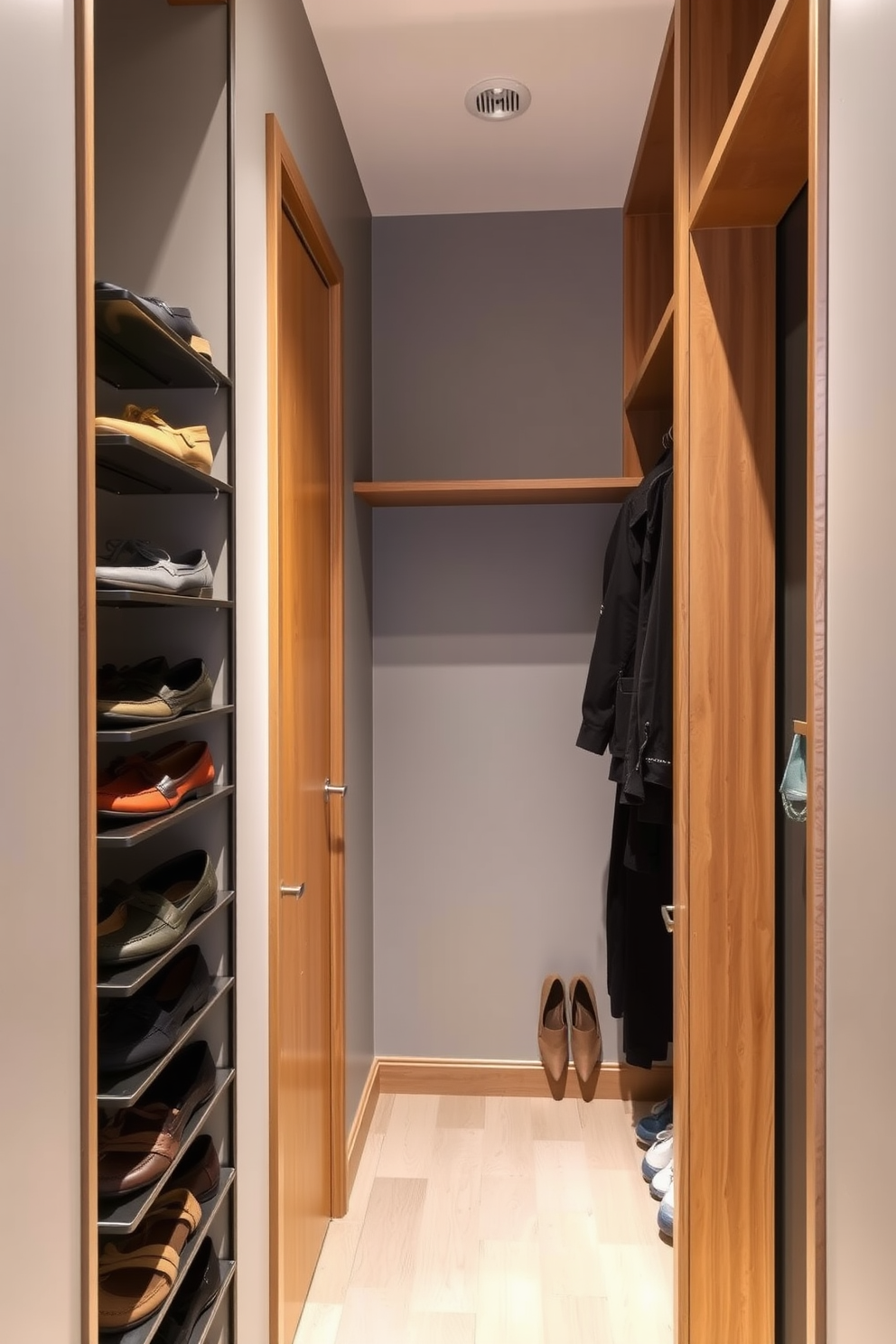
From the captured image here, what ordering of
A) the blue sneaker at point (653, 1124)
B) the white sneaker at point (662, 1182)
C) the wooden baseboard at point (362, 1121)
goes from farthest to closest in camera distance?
the blue sneaker at point (653, 1124) < the wooden baseboard at point (362, 1121) < the white sneaker at point (662, 1182)

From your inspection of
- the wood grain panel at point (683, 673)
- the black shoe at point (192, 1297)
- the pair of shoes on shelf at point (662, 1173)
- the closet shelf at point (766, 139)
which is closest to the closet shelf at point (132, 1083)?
the black shoe at point (192, 1297)

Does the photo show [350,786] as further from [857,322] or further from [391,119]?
[857,322]

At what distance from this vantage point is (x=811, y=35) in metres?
0.92

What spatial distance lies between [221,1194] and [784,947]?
99cm

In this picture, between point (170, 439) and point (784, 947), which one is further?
point (784, 947)

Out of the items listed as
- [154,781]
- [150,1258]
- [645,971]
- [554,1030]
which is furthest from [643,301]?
[150,1258]

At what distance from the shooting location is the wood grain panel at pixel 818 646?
901 millimetres

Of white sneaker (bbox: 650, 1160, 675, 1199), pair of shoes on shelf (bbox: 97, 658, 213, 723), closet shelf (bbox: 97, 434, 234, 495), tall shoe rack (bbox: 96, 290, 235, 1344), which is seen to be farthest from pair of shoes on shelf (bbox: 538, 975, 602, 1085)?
closet shelf (bbox: 97, 434, 234, 495)

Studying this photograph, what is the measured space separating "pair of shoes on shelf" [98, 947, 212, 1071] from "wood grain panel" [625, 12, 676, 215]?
183cm

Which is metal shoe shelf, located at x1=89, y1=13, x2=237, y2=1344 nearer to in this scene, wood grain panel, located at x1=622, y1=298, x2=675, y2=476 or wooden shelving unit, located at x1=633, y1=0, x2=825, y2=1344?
wooden shelving unit, located at x1=633, y1=0, x2=825, y2=1344

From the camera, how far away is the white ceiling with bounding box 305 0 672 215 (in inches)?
74.6

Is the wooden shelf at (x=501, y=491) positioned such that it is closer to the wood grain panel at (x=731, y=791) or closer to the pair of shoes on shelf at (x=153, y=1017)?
the wood grain panel at (x=731, y=791)

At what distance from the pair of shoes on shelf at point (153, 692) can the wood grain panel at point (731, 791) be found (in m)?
0.86

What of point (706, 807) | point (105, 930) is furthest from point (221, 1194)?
point (706, 807)
